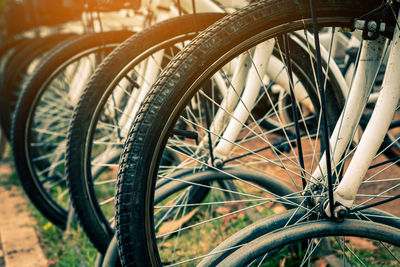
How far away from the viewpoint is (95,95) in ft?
5.68

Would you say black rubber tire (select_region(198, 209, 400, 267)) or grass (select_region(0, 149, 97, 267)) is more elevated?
grass (select_region(0, 149, 97, 267))

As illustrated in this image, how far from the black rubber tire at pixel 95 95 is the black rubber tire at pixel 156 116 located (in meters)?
0.60

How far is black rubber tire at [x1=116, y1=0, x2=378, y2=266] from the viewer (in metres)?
1.12

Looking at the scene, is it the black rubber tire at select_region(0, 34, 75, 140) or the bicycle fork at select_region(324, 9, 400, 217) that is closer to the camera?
the bicycle fork at select_region(324, 9, 400, 217)

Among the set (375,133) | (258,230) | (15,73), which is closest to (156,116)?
(258,230)

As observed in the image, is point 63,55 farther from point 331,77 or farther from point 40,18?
point 40,18

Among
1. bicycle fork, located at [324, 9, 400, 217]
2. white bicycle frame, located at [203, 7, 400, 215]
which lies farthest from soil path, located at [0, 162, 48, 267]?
bicycle fork, located at [324, 9, 400, 217]

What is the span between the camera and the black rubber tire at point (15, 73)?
3.55 m

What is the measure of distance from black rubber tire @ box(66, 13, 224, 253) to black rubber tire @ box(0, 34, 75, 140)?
2057mm

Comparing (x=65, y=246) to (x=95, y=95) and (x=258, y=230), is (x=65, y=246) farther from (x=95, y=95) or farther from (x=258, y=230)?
(x=258, y=230)

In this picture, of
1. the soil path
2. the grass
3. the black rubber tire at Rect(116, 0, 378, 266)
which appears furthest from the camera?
the soil path

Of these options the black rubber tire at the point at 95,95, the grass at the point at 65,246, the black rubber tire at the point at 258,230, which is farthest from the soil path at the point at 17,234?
the black rubber tire at the point at 258,230

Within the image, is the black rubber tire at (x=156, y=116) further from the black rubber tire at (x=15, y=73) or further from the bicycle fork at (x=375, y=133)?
the black rubber tire at (x=15, y=73)

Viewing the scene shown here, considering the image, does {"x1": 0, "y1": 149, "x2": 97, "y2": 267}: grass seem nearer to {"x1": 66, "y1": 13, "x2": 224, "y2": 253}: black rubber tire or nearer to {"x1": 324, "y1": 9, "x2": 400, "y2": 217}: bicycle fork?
{"x1": 66, "y1": 13, "x2": 224, "y2": 253}: black rubber tire
